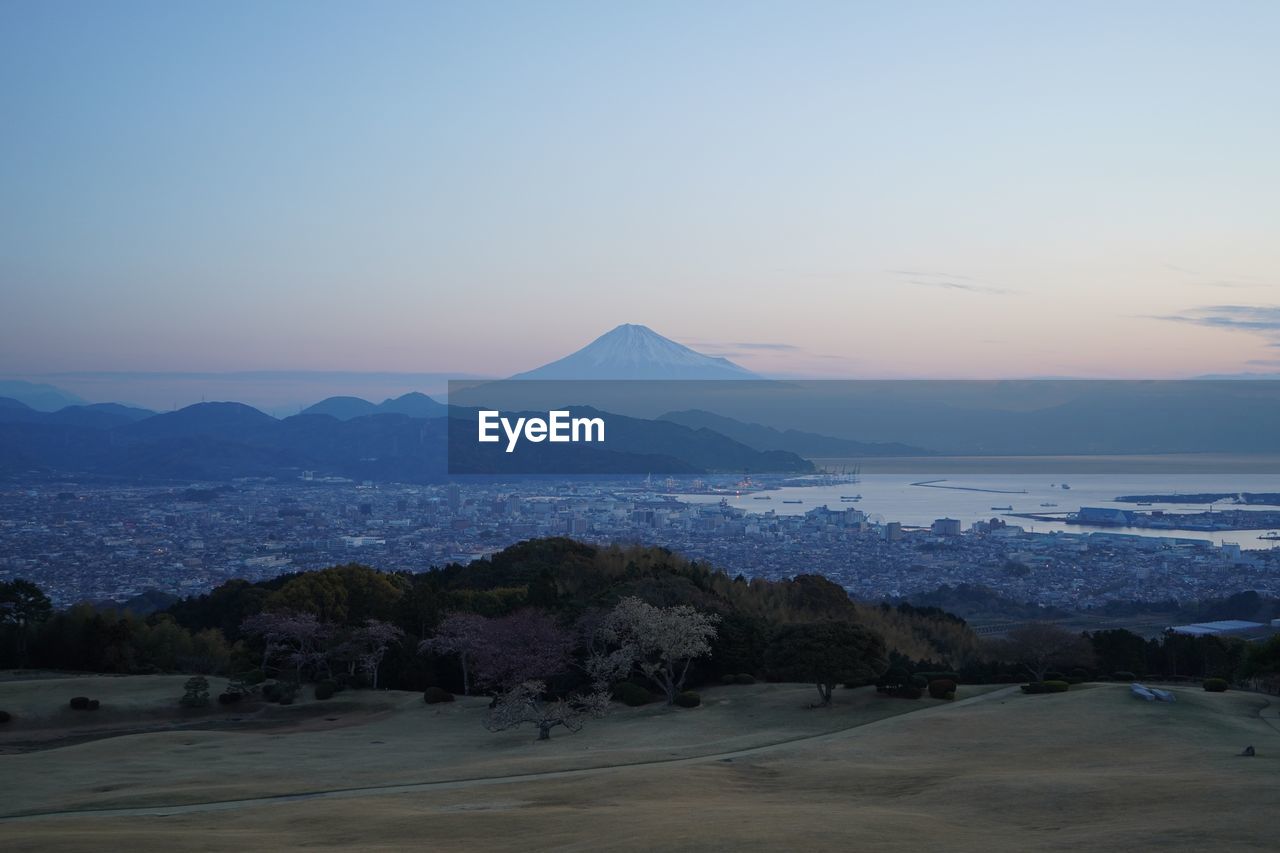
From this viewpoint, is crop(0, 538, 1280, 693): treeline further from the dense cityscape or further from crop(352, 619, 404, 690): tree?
the dense cityscape

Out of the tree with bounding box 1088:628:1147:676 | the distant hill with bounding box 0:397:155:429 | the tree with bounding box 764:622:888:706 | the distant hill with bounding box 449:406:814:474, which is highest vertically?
the distant hill with bounding box 0:397:155:429

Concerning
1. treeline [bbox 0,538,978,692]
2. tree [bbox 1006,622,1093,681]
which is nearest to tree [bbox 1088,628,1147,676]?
tree [bbox 1006,622,1093,681]

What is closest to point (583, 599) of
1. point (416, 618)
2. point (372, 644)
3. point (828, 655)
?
point (416, 618)

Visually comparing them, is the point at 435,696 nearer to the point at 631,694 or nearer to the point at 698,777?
the point at 631,694

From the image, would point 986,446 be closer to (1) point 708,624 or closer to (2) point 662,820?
(1) point 708,624

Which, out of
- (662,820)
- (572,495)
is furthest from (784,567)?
(662,820)
